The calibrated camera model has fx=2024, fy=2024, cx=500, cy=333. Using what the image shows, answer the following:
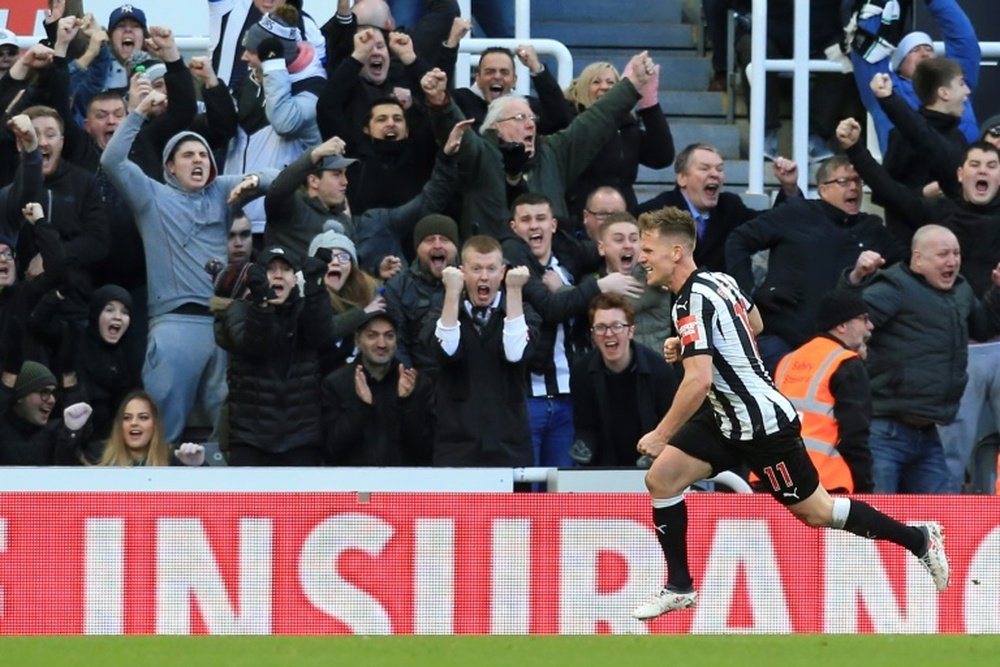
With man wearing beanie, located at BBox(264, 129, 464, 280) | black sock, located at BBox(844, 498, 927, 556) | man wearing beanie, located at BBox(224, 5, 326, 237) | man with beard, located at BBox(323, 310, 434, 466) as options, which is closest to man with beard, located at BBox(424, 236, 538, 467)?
man with beard, located at BBox(323, 310, 434, 466)

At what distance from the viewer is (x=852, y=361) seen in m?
10.2

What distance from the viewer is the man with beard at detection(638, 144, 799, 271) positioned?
11.6 metres

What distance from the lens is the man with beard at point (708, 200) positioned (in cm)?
1155

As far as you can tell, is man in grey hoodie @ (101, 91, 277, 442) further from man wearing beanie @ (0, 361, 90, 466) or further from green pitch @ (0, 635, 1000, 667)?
green pitch @ (0, 635, 1000, 667)

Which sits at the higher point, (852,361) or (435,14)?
(435,14)

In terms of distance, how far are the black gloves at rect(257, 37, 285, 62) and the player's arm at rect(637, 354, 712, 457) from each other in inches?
166

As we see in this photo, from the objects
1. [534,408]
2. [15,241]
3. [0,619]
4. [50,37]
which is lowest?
[0,619]

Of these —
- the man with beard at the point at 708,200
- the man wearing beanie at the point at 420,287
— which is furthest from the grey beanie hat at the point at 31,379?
the man with beard at the point at 708,200

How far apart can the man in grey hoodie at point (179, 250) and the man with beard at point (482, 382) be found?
4.42 ft

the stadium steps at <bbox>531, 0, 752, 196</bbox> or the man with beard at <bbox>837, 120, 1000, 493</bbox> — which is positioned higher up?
the stadium steps at <bbox>531, 0, 752, 196</bbox>

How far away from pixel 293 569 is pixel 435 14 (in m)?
3.93

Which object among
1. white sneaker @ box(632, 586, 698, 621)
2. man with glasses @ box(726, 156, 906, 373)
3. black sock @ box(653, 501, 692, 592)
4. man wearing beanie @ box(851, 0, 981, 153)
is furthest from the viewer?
man wearing beanie @ box(851, 0, 981, 153)

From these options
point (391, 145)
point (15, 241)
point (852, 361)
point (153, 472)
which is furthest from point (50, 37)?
point (852, 361)

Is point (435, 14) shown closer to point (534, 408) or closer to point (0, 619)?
point (534, 408)
